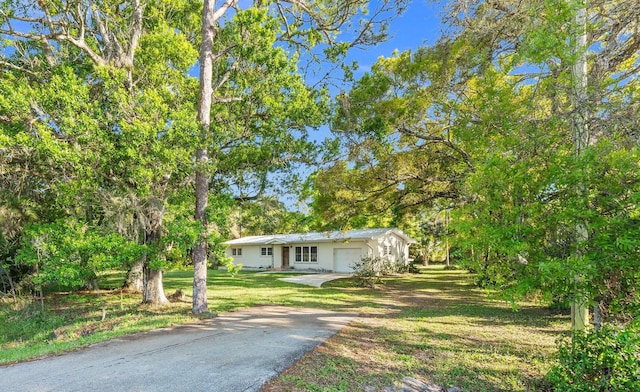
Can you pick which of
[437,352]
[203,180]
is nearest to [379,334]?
[437,352]

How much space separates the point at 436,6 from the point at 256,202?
7930mm

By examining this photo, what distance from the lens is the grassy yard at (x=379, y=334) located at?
536cm

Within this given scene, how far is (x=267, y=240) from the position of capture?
96.8 feet

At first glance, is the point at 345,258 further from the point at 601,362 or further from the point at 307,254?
the point at 601,362

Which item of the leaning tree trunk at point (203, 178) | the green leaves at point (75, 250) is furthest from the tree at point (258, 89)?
the green leaves at point (75, 250)

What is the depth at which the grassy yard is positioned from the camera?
5359 millimetres

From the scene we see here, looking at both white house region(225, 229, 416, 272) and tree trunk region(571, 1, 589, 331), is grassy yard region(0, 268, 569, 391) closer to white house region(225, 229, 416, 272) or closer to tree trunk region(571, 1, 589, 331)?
tree trunk region(571, 1, 589, 331)

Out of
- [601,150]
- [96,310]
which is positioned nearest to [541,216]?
[601,150]

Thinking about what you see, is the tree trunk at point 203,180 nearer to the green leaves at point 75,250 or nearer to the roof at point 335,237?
the green leaves at point 75,250

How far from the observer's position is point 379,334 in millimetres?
7742

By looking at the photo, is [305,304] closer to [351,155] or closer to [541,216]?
[351,155]

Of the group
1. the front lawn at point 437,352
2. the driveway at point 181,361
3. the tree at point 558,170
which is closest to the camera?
the tree at point 558,170

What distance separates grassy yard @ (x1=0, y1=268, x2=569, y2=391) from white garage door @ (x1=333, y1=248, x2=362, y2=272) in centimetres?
945

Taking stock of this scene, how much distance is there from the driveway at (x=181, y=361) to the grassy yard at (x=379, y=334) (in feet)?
1.56
